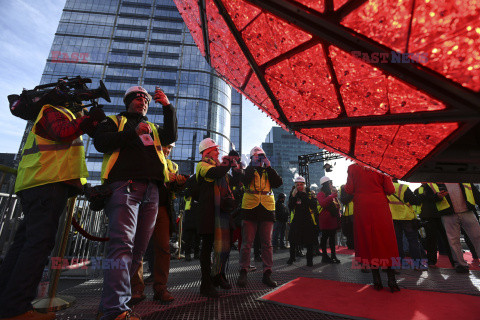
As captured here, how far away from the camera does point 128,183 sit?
168cm

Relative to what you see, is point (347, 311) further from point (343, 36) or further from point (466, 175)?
point (343, 36)

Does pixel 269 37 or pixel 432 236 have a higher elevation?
pixel 269 37

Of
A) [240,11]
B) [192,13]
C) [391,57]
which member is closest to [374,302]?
[391,57]

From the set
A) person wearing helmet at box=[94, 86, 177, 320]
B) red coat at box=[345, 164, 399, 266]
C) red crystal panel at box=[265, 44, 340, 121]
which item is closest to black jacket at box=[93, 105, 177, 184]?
person wearing helmet at box=[94, 86, 177, 320]

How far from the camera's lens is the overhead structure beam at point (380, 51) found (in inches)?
41.6

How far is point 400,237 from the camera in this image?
4.80 meters

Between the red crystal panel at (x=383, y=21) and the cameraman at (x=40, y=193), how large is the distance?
1.91 metres

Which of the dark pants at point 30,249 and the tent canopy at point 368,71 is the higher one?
the tent canopy at point 368,71

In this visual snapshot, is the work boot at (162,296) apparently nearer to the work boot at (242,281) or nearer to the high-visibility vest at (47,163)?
the work boot at (242,281)

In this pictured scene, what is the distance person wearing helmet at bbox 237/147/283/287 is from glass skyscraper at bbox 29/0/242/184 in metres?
23.9

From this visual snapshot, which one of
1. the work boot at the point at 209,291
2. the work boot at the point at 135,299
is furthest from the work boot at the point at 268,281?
the work boot at the point at 135,299

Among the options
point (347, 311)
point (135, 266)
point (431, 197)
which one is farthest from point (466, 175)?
point (431, 197)

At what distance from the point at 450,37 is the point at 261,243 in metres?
2.84

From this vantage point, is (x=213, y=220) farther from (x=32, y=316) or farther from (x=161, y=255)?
(x=32, y=316)
